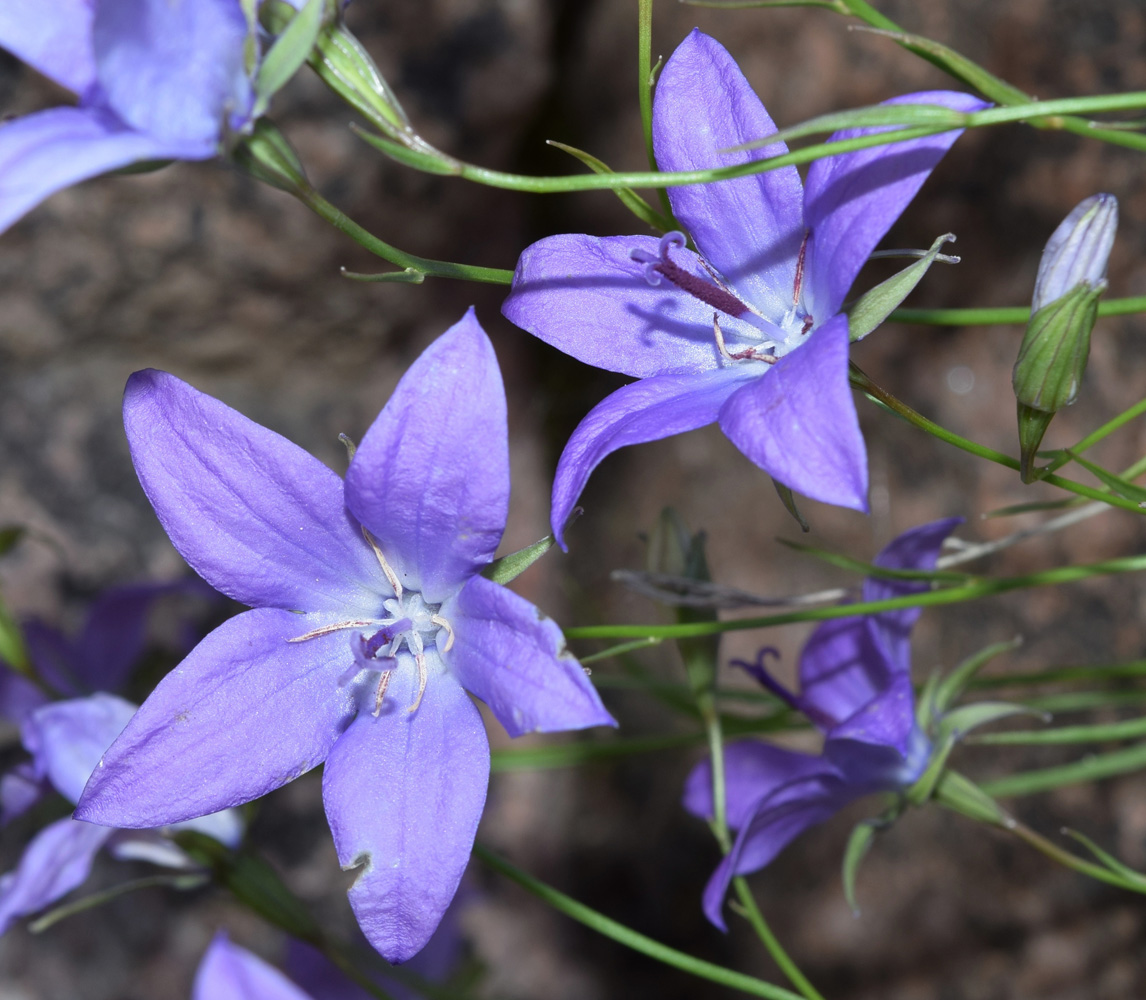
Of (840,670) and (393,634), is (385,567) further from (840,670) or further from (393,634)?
(840,670)

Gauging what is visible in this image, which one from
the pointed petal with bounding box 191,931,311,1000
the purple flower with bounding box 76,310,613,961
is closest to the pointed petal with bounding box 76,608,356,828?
the purple flower with bounding box 76,310,613,961

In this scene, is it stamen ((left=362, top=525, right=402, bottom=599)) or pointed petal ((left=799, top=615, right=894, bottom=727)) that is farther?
pointed petal ((left=799, top=615, right=894, bottom=727))

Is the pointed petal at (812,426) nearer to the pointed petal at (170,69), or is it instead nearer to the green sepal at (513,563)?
the green sepal at (513,563)

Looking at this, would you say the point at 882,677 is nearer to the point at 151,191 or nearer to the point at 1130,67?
the point at 1130,67

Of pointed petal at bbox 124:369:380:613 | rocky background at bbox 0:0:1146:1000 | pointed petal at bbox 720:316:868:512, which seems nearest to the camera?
pointed petal at bbox 720:316:868:512

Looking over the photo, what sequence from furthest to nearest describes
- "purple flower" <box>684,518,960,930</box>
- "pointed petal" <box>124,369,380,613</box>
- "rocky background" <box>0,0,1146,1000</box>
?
"rocky background" <box>0,0,1146,1000</box> < "purple flower" <box>684,518,960,930</box> < "pointed petal" <box>124,369,380,613</box>

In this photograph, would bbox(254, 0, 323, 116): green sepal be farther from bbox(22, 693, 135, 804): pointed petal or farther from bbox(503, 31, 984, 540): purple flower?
bbox(22, 693, 135, 804): pointed petal

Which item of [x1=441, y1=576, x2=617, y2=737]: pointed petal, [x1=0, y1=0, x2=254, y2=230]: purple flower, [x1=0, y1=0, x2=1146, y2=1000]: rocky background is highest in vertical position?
[x1=0, y1=0, x2=254, y2=230]: purple flower
